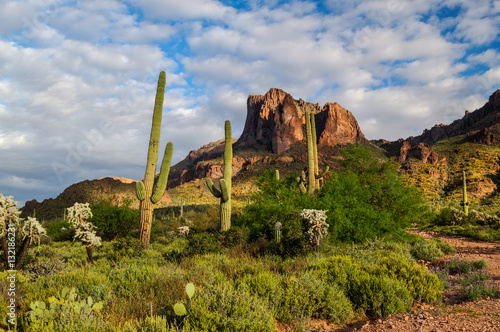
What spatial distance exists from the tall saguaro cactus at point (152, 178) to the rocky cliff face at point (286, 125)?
3384 inches

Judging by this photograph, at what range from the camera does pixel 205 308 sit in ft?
12.8

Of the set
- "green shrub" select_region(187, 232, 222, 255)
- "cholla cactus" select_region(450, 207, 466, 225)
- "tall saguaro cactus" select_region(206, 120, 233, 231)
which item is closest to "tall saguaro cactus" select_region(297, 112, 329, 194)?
"tall saguaro cactus" select_region(206, 120, 233, 231)

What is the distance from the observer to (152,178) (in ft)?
41.0

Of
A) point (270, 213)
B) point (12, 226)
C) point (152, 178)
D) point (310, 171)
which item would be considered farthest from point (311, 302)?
point (310, 171)

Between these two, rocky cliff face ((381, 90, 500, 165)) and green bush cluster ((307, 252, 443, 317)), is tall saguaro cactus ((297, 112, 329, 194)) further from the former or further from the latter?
rocky cliff face ((381, 90, 500, 165))

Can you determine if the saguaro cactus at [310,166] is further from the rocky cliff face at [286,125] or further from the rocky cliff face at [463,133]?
the rocky cliff face at [286,125]

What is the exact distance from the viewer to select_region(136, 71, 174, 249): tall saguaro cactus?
38.5ft

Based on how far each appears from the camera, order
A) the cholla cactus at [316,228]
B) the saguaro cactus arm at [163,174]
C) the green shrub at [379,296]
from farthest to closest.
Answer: the saguaro cactus arm at [163,174] < the cholla cactus at [316,228] < the green shrub at [379,296]

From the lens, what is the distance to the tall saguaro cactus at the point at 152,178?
11.7m

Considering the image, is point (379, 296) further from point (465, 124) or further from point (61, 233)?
point (465, 124)

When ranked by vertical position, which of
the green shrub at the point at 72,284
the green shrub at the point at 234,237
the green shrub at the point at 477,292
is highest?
the green shrub at the point at 72,284

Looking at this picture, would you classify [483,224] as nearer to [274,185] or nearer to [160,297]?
[274,185]

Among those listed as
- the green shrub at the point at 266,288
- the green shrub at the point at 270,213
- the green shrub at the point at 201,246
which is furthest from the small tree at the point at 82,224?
the green shrub at the point at 270,213

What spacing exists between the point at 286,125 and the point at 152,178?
327 ft
